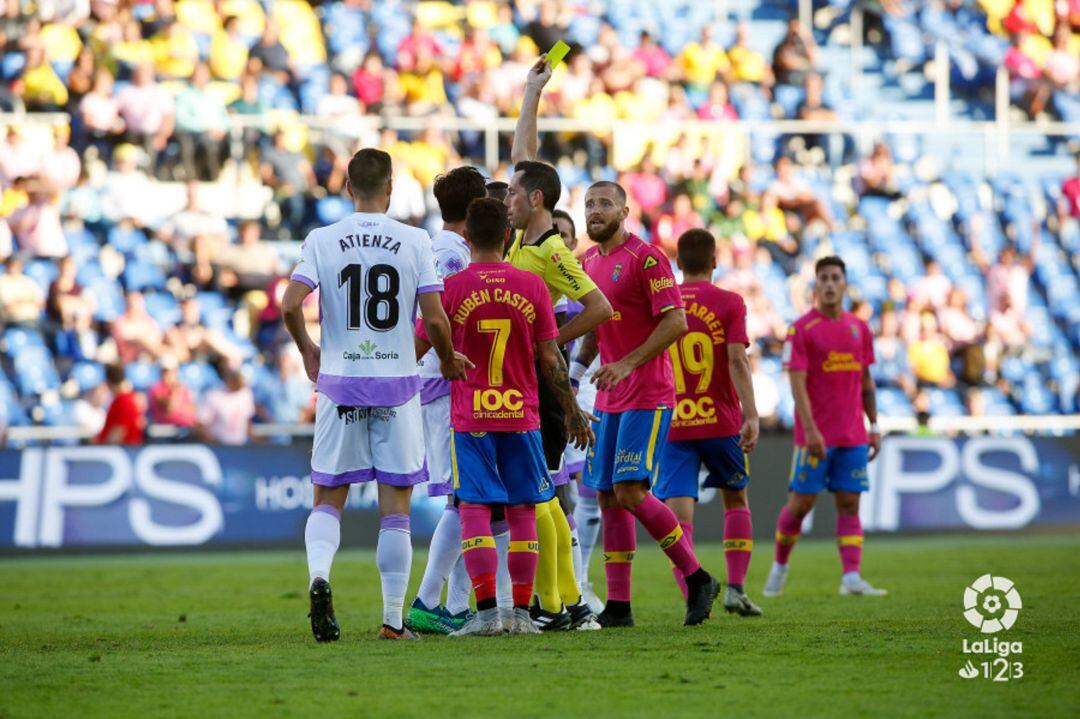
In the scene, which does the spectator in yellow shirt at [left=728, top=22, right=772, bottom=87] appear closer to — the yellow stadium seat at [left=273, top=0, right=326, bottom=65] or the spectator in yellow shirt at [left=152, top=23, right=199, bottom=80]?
the yellow stadium seat at [left=273, top=0, right=326, bottom=65]

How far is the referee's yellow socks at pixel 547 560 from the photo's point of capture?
29.8 feet

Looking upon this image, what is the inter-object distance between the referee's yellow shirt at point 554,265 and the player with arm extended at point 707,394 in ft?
5.49

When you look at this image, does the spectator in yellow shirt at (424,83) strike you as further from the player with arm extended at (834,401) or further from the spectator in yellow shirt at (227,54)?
the player with arm extended at (834,401)

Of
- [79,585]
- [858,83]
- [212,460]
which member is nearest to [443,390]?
[79,585]

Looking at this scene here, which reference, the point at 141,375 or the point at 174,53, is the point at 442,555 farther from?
the point at 174,53

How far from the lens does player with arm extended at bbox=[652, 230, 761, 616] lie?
10.7 m

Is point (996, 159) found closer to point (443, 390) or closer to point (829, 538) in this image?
point (829, 538)

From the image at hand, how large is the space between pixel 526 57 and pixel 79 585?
40.1 ft

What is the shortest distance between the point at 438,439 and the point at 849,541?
4.80 meters

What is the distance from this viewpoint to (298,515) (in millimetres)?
18469

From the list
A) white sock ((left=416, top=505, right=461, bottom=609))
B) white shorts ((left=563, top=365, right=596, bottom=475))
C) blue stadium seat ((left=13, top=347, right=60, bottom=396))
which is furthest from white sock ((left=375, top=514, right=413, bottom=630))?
blue stadium seat ((left=13, top=347, right=60, bottom=396))

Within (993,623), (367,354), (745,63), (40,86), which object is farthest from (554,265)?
(745,63)

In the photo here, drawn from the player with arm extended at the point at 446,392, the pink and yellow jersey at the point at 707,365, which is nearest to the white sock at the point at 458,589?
the player with arm extended at the point at 446,392

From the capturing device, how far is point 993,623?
9.80 meters
